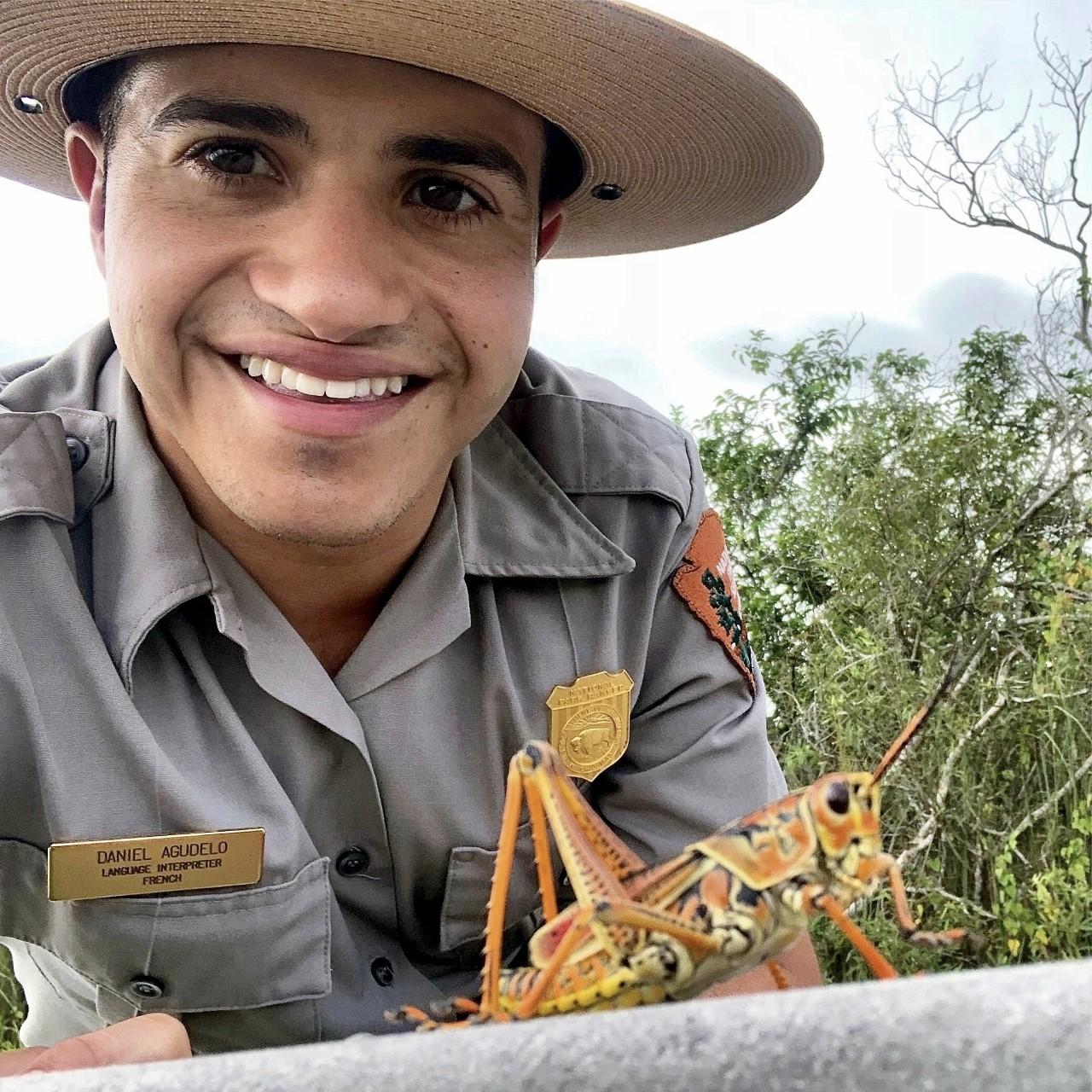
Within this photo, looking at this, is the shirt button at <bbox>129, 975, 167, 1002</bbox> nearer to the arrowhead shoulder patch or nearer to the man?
the man

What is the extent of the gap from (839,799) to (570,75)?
3.07 ft

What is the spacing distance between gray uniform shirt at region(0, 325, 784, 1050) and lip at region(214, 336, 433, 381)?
284 millimetres

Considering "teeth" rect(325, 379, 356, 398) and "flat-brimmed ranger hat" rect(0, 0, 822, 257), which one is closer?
"flat-brimmed ranger hat" rect(0, 0, 822, 257)

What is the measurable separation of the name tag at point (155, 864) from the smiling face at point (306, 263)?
0.39 m

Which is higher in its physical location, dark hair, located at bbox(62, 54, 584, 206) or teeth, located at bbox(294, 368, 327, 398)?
dark hair, located at bbox(62, 54, 584, 206)

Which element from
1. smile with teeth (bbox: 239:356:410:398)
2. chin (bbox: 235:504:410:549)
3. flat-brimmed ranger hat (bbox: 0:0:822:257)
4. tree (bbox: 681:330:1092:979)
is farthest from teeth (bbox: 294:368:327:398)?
tree (bbox: 681:330:1092:979)

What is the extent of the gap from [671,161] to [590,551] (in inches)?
24.5

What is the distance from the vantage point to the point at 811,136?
1283 mm

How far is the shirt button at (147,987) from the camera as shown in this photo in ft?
3.84

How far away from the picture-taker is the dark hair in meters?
1.15

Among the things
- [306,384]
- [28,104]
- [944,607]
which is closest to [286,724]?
[306,384]

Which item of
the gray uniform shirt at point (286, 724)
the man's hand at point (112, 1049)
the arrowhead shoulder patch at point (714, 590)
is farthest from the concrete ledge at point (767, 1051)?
the arrowhead shoulder patch at point (714, 590)

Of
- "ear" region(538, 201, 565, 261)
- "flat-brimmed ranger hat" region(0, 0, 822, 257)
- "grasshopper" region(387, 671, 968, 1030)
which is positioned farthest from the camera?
"ear" region(538, 201, 565, 261)

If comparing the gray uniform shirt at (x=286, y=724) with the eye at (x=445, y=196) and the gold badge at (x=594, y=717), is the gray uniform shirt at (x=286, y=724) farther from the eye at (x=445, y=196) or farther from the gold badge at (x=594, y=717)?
the eye at (x=445, y=196)
